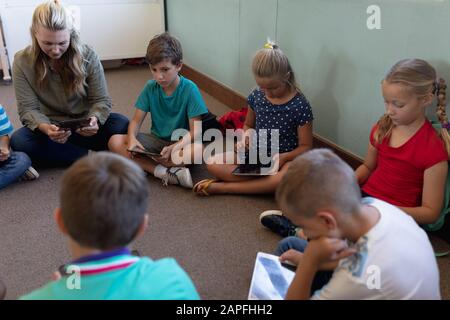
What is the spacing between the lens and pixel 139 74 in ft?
12.5

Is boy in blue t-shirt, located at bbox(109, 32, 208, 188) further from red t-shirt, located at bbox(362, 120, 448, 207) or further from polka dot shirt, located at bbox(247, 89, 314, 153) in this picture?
red t-shirt, located at bbox(362, 120, 448, 207)

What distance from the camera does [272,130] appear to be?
1.90 metres

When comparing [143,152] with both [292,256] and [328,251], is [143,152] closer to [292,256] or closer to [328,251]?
[292,256]

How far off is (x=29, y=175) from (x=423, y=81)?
5.44 ft

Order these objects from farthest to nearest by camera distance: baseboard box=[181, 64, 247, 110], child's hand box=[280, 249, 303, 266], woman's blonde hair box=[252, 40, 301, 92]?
A: baseboard box=[181, 64, 247, 110] → woman's blonde hair box=[252, 40, 301, 92] → child's hand box=[280, 249, 303, 266]

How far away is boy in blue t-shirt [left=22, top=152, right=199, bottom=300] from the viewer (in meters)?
0.74

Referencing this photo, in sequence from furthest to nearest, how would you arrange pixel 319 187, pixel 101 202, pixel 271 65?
1. pixel 271 65
2. pixel 319 187
3. pixel 101 202

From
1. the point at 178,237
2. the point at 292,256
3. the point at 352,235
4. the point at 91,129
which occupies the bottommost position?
the point at 178,237

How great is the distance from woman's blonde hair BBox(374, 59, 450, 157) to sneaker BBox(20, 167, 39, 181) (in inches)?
60.8

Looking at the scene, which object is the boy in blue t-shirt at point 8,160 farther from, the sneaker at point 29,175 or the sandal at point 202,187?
the sandal at point 202,187

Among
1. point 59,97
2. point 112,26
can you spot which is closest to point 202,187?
point 59,97

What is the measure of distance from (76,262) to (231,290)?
0.67 metres

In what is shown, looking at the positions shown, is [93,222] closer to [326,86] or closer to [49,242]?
[49,242]

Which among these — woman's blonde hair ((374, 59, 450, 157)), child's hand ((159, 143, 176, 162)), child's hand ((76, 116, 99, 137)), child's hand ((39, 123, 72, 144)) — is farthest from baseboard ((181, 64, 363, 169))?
child's hand ((39, 123, 72, 144))
